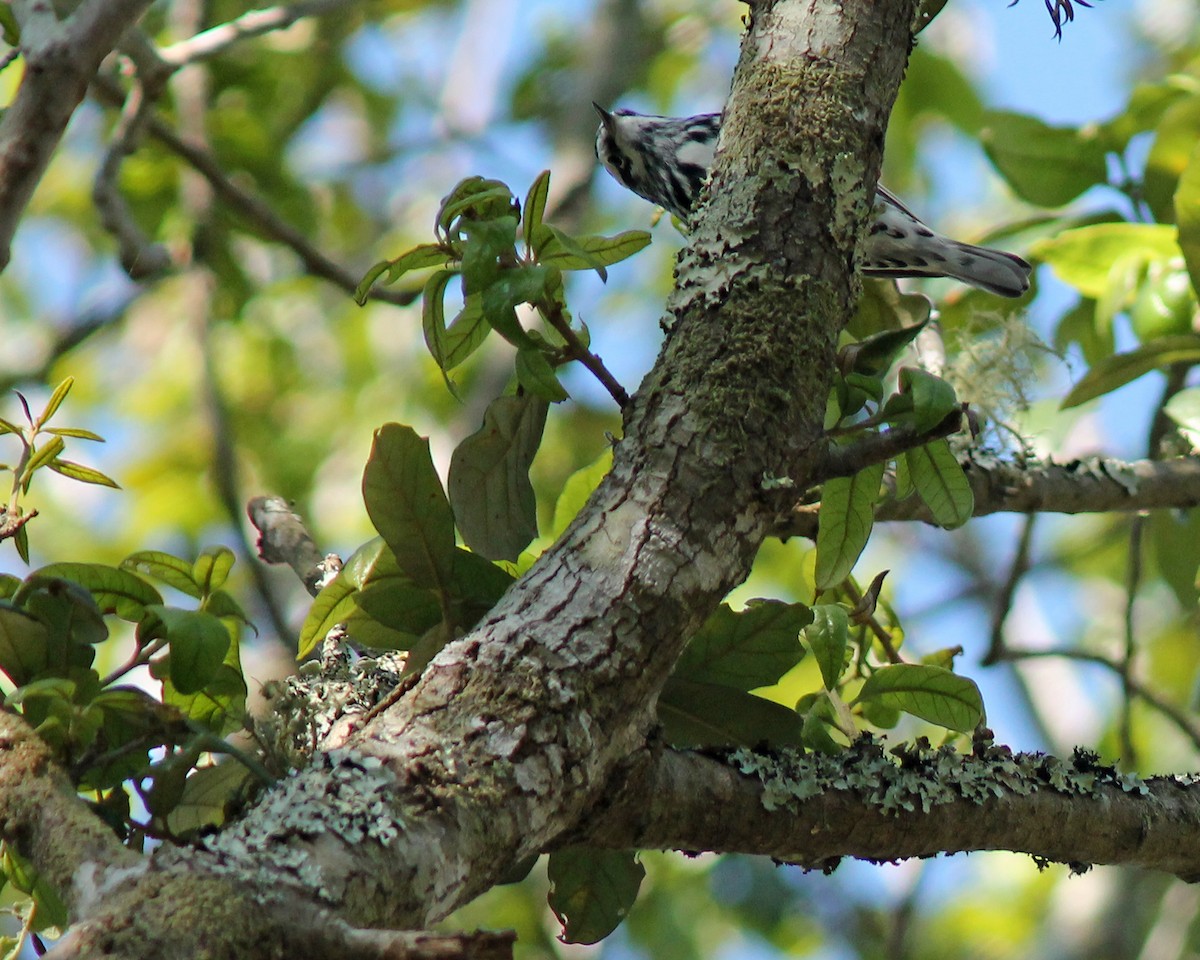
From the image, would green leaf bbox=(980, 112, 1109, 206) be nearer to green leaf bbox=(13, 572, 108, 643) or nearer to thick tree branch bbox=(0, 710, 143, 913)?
green leaf bbox=(13, 572, 108, 643)

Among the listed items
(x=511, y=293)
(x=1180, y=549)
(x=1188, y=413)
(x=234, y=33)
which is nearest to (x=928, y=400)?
(x=511, y=293)

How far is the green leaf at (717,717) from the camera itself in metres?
1.40

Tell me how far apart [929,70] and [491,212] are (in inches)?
158

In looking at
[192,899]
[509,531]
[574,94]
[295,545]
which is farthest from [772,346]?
[574,94]

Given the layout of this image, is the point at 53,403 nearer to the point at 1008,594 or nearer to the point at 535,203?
the point at 535,203

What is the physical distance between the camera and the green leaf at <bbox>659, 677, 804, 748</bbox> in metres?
1.40

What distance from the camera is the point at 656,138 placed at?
3703 mm

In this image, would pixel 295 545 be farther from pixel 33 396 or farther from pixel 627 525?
pixel 33 396

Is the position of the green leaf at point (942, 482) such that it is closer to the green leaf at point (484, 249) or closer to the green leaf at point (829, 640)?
the green leaf at point (829, 640)

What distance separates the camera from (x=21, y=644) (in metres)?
1.15

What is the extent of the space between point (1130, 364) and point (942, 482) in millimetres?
1006

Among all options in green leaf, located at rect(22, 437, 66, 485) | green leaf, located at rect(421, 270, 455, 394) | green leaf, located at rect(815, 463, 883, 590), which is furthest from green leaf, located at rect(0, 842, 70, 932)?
green leaf, located at rect(815, 463, 883, 590)

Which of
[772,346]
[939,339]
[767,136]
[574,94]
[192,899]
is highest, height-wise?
[574,94]

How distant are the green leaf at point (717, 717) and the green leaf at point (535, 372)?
0.35 meters
